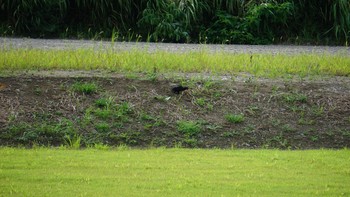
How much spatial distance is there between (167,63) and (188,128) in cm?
Answer: 269

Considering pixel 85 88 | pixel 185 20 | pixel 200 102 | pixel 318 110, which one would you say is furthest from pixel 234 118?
pixel 185 20

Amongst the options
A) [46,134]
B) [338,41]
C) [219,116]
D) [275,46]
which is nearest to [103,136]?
[46,134]

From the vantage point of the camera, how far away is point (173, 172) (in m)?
6.97

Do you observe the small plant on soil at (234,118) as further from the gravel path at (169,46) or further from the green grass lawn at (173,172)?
the gravel path at (169,46)

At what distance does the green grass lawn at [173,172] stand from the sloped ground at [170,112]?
1.89ft

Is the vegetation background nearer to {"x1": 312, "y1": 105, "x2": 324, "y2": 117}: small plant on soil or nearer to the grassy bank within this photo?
the grassy bank

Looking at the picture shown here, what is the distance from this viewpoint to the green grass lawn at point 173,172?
624 cm

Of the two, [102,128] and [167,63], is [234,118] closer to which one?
[102,128]

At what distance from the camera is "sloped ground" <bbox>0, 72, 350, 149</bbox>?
348 inches

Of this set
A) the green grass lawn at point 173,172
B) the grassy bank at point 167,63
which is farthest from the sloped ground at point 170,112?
the grassy bank at point 167,63

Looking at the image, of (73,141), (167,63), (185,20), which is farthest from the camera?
(185,20)

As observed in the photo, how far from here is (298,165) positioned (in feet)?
24.3

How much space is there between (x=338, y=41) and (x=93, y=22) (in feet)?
20.3

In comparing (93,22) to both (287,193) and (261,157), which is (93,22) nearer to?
(261,157)
